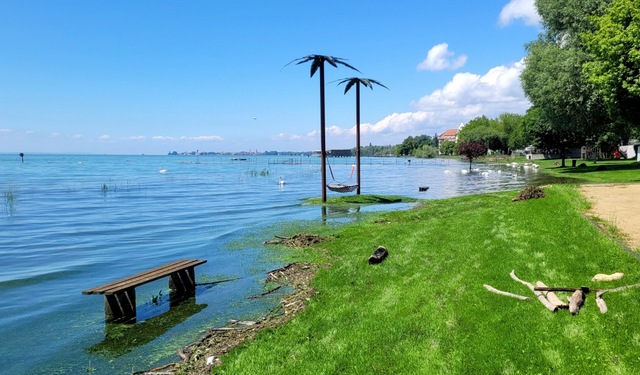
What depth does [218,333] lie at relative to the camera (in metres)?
9.10

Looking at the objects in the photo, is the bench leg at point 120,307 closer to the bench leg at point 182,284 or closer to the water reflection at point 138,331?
the water reflection at point 138,331

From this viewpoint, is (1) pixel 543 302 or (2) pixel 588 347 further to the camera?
(1) pixel 543 302

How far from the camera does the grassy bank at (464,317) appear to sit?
632cm

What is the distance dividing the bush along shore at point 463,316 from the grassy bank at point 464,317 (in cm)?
2

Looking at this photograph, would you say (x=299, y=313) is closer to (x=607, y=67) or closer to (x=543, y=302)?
(x=543, y=302)

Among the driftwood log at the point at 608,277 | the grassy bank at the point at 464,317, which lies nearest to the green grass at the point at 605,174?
the grassy bank at the point at 464,317

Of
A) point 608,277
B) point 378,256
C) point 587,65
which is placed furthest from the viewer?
point 587,65

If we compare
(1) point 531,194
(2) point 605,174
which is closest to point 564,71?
(2) point 605,174

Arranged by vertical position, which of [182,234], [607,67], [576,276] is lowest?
[182,234]

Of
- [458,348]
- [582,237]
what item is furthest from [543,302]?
[582,237]

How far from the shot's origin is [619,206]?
51.7 ft

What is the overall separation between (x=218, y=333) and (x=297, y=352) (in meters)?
2.31

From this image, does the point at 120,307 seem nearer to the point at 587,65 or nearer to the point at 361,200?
the point at 361,200

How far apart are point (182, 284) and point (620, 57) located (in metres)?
31.6
